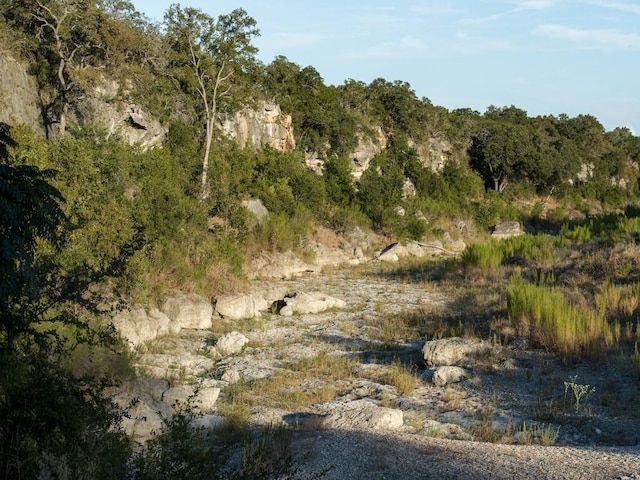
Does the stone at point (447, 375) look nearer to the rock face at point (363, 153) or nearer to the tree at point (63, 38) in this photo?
the tree at point (63, 38)

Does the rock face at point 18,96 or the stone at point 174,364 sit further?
the rock face at point 18,96

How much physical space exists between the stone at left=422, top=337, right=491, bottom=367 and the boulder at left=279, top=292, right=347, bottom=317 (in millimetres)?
5677

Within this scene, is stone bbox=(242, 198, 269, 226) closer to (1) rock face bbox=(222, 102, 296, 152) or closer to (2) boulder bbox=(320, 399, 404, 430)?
(1) rock face bbox=(222, 102, 296, 152)

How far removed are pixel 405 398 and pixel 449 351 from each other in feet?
7.44

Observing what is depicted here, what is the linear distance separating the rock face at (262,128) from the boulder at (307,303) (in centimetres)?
1219

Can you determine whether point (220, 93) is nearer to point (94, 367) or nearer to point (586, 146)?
point (94, 367)

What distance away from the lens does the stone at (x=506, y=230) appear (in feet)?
113

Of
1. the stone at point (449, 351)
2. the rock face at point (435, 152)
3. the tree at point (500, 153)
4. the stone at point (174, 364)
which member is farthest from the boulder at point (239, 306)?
the tree at point (500, 153)

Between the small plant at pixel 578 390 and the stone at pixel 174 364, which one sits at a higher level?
the small plant at pixel 578 390

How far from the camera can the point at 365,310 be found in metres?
17.0

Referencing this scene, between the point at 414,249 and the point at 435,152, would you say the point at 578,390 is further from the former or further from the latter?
the point at 435,152

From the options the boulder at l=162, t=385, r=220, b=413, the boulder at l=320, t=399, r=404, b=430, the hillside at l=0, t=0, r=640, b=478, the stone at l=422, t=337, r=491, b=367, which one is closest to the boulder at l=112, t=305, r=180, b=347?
the hillside at l=0, t=0, r=640, b=478

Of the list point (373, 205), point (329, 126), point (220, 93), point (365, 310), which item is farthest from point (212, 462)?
point (329, 126)

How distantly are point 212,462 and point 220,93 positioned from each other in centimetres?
2204
